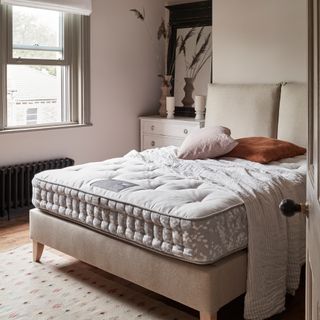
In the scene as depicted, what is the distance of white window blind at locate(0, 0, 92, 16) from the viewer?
410cm

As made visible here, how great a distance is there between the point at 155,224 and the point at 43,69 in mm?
2745

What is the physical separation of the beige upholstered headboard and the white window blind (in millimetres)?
1467

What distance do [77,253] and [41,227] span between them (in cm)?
38

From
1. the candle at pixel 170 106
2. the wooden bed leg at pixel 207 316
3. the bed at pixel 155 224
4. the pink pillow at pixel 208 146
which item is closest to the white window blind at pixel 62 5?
the candle at pixel 170 106

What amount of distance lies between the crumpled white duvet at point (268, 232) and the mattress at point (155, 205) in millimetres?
56

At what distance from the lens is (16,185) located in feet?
13.7

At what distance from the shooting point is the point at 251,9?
14.1ft

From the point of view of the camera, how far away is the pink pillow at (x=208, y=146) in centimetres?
341

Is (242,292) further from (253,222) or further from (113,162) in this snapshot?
(113,162)

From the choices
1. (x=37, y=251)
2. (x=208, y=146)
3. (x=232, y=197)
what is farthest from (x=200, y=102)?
(x=232, y=197)

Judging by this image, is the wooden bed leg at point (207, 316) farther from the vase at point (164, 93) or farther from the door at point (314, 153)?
the vase at point (164, 93)

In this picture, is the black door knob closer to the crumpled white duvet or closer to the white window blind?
the crumpled white duvet

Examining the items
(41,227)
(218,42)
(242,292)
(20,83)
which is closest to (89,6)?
(20,83)

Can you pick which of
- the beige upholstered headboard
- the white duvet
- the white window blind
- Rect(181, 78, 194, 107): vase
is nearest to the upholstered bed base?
the white duvet
